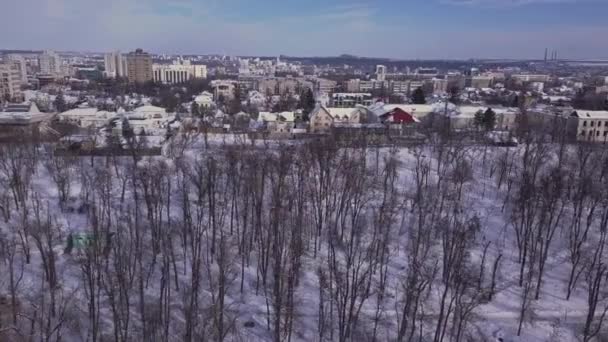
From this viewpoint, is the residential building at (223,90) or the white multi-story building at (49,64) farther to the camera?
the white multi-story building at (49,64)

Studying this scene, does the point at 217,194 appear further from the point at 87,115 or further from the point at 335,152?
the point at 87,115

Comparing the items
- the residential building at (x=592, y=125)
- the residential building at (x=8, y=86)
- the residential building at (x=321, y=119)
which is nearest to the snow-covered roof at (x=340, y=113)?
the residential building at (x=321, y=119)

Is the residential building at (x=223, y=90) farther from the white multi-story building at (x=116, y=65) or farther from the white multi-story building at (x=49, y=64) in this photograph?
the white multi-story building at (x=49, y=64)

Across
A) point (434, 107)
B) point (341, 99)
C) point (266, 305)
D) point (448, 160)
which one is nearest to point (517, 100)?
point (434, 107)

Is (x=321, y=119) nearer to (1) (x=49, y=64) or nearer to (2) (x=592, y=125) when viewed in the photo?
(2) (x=592, y=125)

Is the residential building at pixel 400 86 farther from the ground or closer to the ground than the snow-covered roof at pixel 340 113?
farther from the ground

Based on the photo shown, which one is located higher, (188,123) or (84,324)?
(188,123)

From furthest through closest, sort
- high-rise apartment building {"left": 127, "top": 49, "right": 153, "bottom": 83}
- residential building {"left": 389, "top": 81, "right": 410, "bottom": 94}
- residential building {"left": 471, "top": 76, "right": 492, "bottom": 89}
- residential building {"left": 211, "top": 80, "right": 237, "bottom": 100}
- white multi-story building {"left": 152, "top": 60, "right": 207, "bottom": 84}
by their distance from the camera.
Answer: white multi-story building {"left": 152, "top": 60, "right": 207, "bottom": 84} → residential building {"left": 471, "top": 76, "right": 492, "bottom": 89} → high-rise apartment building {"left": 127, "top": 49, "right": 153, "bottom": 83} → residential building {"left": 389, "top": 81, "right": 410, "bottom": 94} → residential building {"left": 211, "top": 80, "right": 237, "bottom": 100}

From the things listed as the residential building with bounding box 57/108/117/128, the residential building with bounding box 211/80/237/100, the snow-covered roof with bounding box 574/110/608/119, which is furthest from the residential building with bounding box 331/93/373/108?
the residential building with bounding box 57/108/117/128

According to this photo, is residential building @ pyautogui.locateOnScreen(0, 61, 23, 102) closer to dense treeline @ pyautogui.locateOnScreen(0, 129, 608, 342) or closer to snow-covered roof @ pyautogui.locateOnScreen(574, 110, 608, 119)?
dense treeline @ pyautogui.locateOnScreen(0, 129, 608, 342)
